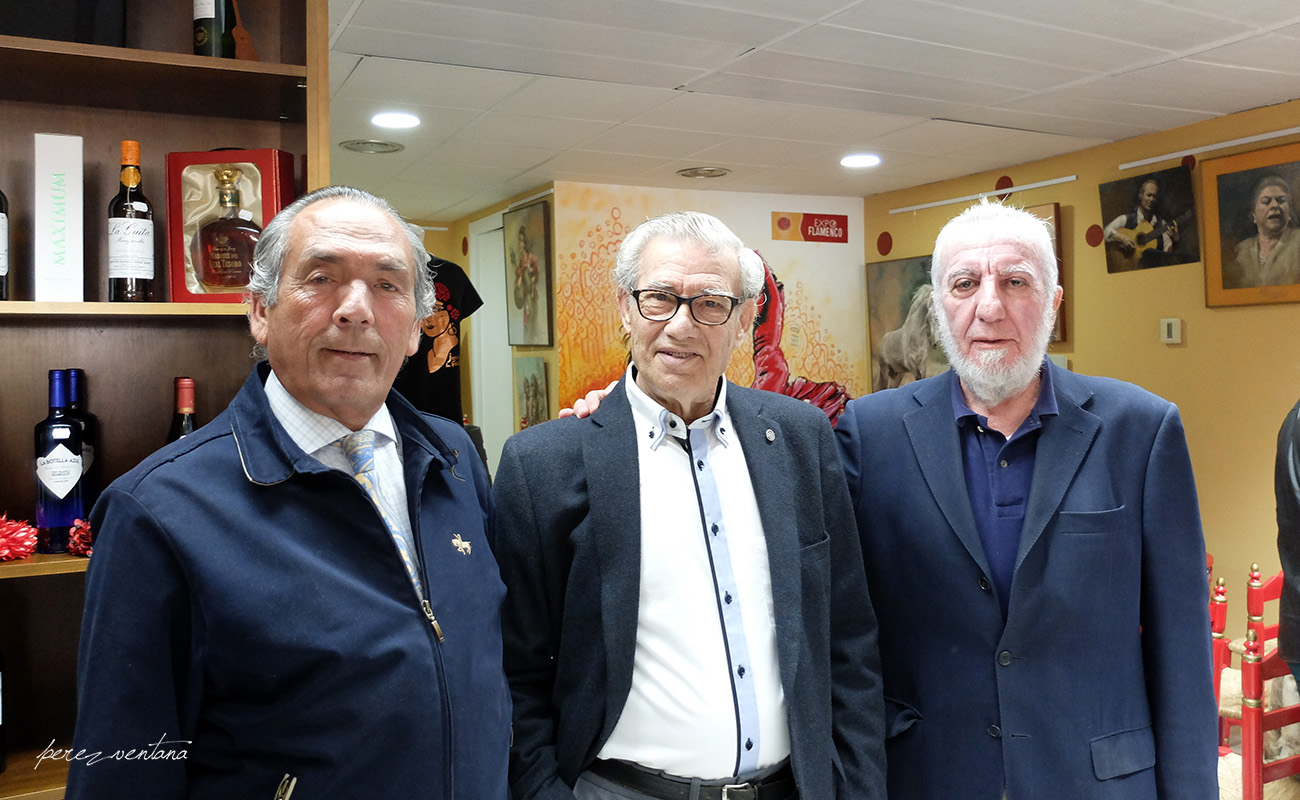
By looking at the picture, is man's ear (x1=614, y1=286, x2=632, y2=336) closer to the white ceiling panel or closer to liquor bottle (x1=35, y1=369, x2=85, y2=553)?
liquor bottle (x1=35, y1=369, x2=85, y2=553)

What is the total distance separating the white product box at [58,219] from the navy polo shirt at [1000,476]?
1791 millimetres

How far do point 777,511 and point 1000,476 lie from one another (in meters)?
0.44

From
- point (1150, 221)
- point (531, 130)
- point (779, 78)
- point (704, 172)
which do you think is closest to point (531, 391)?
point (704, 172)

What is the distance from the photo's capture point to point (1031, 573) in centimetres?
155

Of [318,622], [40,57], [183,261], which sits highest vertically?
[40,57]

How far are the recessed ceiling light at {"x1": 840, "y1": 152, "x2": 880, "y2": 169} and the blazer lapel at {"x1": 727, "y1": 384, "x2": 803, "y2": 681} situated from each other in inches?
173

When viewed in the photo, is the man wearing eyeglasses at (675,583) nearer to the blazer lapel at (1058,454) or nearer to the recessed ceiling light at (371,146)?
the blazer lapel at (1058,454)

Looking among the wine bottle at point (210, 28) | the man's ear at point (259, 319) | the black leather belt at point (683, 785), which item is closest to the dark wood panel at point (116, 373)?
the wine bottle at point (210, 28)

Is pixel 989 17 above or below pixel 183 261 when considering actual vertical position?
above

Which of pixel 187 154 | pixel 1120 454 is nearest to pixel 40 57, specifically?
pixel 187 154

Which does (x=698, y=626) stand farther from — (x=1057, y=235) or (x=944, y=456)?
(x=1057, y=235)

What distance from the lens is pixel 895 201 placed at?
704 cm

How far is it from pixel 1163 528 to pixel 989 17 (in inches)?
91.2

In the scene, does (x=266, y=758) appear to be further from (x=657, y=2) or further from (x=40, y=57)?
(x=657, y=2)
